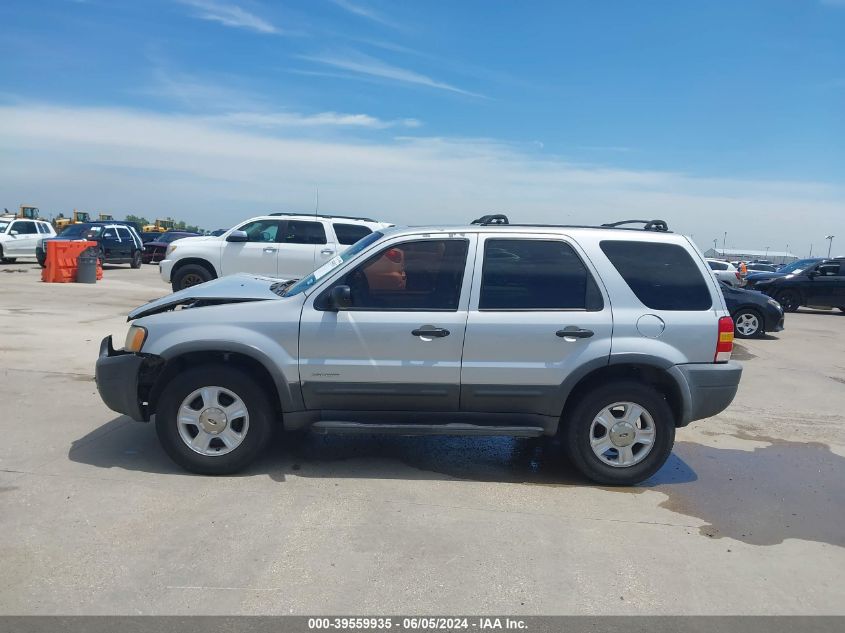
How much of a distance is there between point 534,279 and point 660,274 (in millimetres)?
951

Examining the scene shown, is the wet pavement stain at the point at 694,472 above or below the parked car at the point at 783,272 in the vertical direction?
below

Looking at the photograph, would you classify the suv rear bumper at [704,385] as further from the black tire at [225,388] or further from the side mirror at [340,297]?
the black tire at [225,388]

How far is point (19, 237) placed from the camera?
86.3 ft

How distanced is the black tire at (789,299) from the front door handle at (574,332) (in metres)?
18.2

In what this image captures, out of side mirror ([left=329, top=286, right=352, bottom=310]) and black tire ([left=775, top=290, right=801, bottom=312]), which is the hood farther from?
black tire ([left=775, top=290, right=801, bottom=312])

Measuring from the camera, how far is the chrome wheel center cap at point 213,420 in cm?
494

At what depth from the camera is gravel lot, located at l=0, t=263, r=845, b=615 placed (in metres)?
3.51

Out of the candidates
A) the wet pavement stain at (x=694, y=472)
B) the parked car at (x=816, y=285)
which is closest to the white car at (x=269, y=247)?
the wet pavement stain at (x=694, y=472)

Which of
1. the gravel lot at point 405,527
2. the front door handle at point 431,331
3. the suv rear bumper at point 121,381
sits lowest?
the gravel lot at point 405,527

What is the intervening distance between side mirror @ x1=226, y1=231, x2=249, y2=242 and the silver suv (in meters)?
9.00

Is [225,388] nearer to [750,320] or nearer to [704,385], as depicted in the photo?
[704,385]

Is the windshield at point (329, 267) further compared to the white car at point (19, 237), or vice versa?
the white car at point (19, 237)
